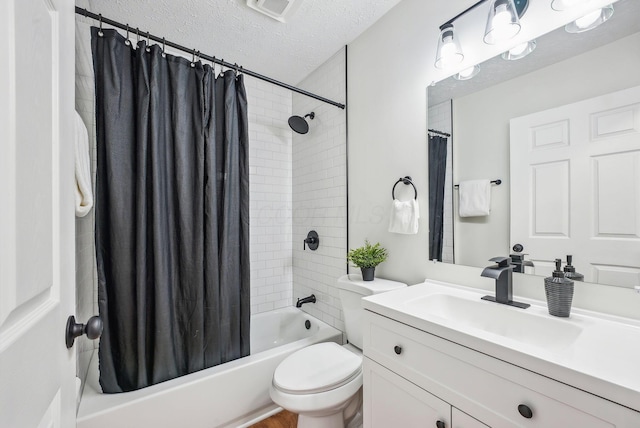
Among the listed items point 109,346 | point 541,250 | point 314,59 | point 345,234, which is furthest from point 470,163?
point 109,346

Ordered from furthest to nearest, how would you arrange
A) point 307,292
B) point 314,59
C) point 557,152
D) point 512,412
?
point 307,292
point 314,59
point 557,152
point 512,412

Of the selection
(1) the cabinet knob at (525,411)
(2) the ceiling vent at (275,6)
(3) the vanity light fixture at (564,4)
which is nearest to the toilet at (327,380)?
(1) the cabinet knob at (525,411)

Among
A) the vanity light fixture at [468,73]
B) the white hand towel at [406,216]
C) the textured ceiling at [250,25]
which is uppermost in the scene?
the textured ceiling at [250,25]

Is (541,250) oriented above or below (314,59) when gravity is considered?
below

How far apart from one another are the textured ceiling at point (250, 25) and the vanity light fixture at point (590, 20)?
3.16ft

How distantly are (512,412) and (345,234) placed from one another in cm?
143

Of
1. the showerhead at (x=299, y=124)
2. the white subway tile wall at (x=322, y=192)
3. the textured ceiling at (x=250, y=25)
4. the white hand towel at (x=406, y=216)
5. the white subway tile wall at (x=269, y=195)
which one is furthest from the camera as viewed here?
the white subway tile wall at (x=269, y=195)

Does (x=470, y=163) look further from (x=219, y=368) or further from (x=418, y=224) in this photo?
(x=219, y=368)

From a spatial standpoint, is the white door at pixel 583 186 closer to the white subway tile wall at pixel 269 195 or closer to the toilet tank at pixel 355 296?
the toilet tank at pixel 355 296

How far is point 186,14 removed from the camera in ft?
5.63

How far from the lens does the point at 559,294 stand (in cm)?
94

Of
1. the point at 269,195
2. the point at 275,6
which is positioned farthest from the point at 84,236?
the point at 275,6

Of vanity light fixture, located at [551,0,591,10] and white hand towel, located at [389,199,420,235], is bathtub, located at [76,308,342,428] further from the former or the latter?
vanity light fixture, located at [551,0,591,10]

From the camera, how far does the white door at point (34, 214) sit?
0.36 meters
